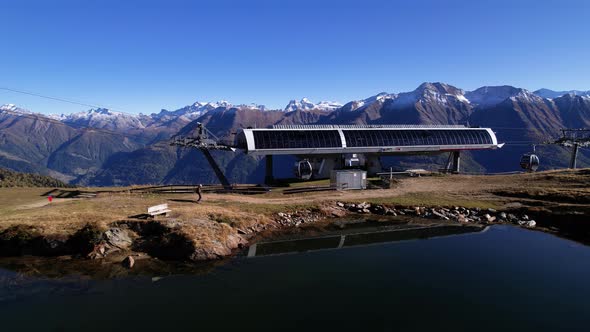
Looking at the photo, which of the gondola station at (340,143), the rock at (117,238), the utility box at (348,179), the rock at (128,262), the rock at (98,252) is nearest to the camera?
the rock at (128,262)

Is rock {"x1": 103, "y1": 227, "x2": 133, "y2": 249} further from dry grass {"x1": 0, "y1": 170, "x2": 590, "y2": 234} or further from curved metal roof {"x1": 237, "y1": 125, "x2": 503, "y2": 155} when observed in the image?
curved metal roof {"x1": 237, "y1": 125, "x2": 503, "y2": 155}

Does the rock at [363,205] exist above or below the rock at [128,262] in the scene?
above

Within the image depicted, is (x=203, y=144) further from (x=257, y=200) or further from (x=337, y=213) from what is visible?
(x=337, y=213)

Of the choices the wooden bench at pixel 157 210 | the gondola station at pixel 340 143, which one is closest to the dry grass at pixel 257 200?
the wooden bench at pixel 157 210

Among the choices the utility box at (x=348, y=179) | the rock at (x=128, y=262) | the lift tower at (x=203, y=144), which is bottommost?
the rock at (x=128, y=262)

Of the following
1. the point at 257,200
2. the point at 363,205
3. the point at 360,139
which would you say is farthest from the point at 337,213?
the point at 360,139

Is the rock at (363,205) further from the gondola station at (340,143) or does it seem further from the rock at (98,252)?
the rock at (98,252)

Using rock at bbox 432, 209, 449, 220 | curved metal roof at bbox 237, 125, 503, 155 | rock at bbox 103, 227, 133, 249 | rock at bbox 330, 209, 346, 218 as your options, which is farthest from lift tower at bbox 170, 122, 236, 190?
rock at bbox 432, 209, 449, 220

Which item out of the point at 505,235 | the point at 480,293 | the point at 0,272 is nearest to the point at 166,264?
the point at 0,272

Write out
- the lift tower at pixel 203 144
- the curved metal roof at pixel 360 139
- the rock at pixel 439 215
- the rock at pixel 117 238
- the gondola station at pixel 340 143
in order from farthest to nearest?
the curved metal roof at pixel 360 139 → the gondola station at pixel 340 143 → the lift tower at pixel 203 144 → the rock at pixel 439 215 → the rock at pixel 117 238
